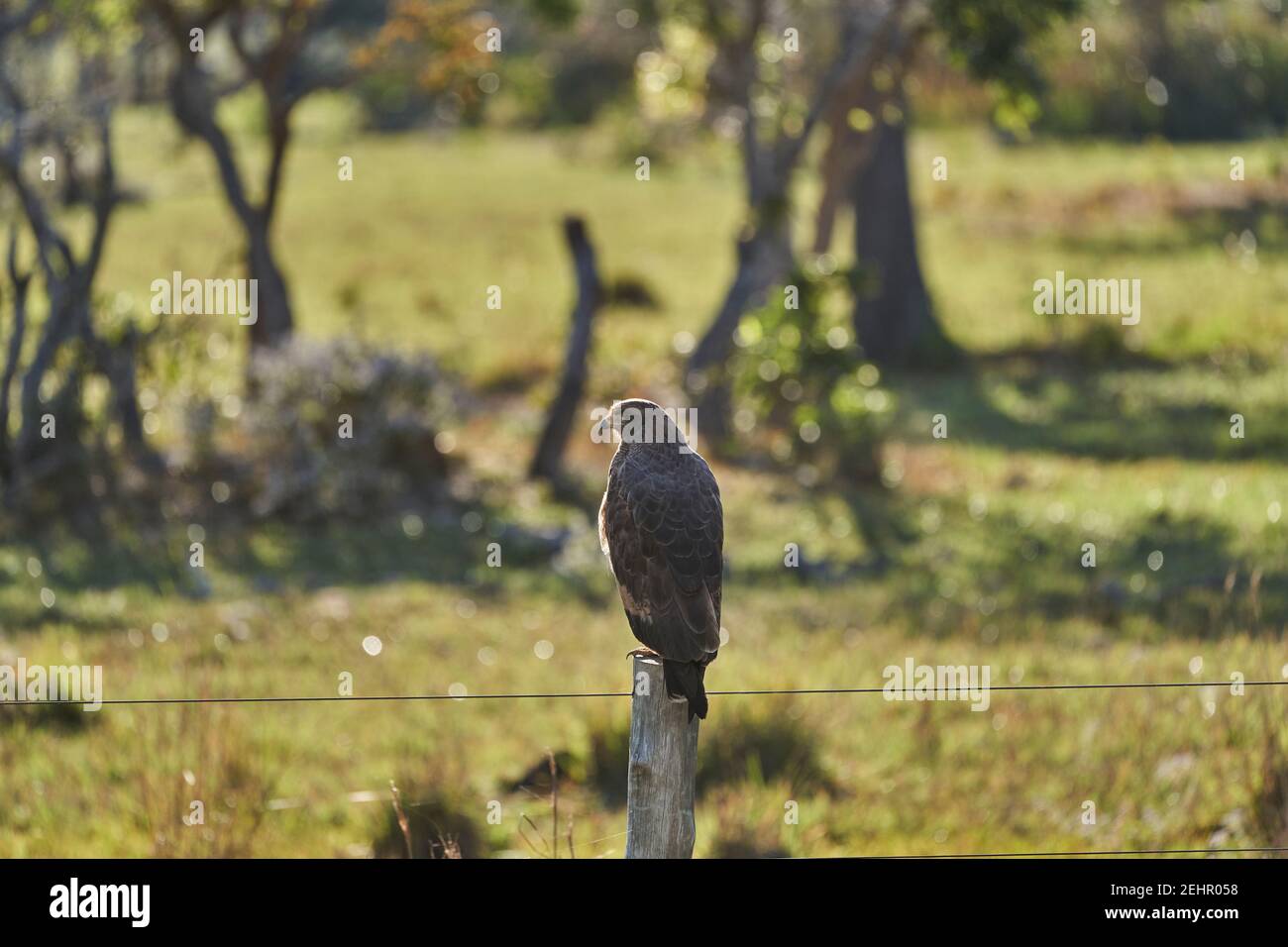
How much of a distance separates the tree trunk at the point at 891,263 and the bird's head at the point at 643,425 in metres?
18.1

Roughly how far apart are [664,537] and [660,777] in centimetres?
89

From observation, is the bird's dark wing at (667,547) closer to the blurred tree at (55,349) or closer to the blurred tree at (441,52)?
the blurred tree at (55,349)

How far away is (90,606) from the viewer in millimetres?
11961

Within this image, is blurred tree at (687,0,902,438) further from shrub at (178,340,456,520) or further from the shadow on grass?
shrub at (178,340,456,520)

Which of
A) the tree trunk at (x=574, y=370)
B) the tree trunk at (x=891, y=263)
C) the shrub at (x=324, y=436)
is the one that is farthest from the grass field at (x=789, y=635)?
the tree trunk at (x=891, y=263)

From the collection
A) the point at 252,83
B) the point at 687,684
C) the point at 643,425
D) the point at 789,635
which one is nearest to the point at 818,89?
the point at 252,83

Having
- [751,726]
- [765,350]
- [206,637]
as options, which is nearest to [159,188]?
[765,350]

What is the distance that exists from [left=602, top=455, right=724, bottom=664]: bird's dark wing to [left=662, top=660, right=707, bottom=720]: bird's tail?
0.51 feet

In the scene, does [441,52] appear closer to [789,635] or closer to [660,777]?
[789,635]

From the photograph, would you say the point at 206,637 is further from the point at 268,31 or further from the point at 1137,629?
the point at 268,31

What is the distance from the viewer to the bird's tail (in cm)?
509

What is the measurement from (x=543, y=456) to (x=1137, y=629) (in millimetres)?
7166

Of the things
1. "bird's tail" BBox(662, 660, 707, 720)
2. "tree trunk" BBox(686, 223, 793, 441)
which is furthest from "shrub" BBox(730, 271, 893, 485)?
"bird's tail" BBox(662, 660, 707, 720)
